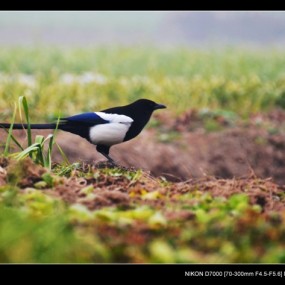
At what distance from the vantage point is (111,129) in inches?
255

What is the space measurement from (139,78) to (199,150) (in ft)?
14.4

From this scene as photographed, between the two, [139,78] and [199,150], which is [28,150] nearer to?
[199,150]

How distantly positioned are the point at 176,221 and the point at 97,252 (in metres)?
0.68

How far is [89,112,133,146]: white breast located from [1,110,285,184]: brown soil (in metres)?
3.70

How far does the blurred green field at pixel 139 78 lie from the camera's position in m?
12.9

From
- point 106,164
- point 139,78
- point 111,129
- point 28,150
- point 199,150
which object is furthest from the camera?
point 139,78

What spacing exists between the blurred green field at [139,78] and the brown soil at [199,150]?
0.72 meters

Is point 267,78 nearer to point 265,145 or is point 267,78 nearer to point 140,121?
point 265,145

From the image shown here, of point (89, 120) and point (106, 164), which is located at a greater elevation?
point (89, 120)

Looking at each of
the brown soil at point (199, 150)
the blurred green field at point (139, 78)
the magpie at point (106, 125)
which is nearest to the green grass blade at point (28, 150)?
the magpie at point (106, 125)

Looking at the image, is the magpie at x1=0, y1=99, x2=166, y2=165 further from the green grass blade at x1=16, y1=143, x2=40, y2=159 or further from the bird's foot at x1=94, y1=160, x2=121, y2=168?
the green grass blade at x1=16, y1=143, x2=40, y2=159

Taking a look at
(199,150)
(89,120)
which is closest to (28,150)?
(89,120)
